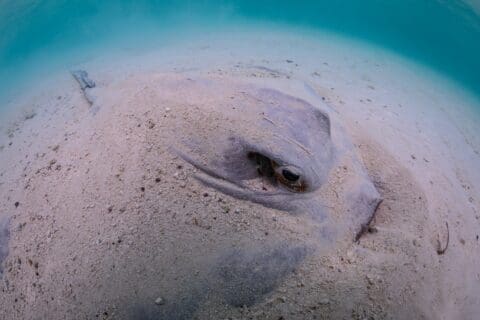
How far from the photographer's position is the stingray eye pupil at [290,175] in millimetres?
2502

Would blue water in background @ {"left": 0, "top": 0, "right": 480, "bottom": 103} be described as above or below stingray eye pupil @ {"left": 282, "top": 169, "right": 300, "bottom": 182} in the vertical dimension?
below

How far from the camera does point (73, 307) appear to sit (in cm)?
224

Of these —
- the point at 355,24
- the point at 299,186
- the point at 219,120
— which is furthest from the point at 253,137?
the point at 355,24

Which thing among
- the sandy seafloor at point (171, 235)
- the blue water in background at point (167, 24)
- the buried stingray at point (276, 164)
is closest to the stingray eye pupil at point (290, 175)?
the buried stingray at point (276, 164)

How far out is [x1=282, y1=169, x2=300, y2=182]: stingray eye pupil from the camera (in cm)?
250

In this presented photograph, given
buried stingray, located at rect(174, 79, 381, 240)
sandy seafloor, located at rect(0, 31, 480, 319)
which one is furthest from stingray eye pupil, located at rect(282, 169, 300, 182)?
sandy seafloor, located at rect(0, 31, 480, 319)

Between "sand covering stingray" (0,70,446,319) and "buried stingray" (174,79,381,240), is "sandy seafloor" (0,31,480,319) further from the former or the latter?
"buried stingray" (174,79,381,240)

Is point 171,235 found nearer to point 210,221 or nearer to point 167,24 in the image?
point 210,221

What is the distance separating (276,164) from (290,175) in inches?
5.9

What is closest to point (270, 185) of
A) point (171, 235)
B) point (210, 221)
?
point (210, 221)

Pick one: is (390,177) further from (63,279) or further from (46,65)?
(46,65)

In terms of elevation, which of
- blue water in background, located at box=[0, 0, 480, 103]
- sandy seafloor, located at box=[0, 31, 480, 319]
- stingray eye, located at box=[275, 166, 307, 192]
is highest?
stingray eye, located at box=[275, 166, 307, 192]

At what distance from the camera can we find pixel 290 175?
2510 millimetres

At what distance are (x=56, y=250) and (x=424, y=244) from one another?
10.6 feet
